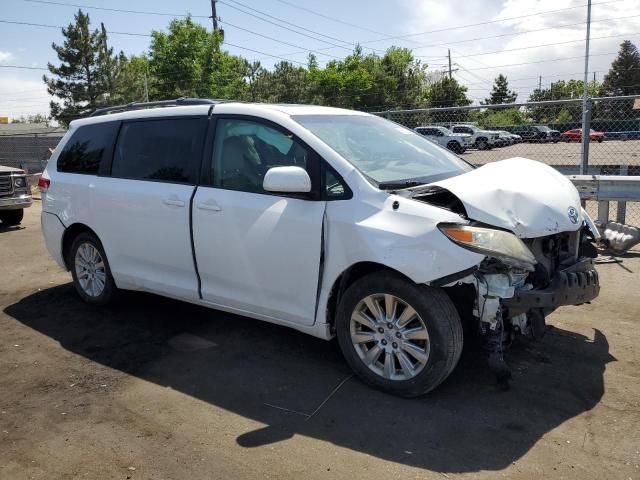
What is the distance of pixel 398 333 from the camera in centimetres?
358

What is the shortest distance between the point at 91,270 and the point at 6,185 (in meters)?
6.45

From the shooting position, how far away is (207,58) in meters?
45.1

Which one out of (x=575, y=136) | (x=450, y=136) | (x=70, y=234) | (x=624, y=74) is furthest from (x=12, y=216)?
(x=624, y=74)

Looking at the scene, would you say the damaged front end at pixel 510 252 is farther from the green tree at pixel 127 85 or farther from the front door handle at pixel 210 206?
the green tree at pixel 127 85

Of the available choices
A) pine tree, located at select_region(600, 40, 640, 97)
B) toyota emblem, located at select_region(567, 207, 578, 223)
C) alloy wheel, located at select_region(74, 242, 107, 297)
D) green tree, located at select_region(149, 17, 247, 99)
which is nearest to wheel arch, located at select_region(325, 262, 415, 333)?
toyota emblem, located at select_region(567, 207, 578, 223)

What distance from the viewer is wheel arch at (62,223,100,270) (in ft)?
17.9

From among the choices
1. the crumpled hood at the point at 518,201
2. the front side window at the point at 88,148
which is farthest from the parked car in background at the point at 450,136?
the crumpled hood at the point at 518,201

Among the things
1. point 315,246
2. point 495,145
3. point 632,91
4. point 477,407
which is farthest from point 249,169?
point 632,91

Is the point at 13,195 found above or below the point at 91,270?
above

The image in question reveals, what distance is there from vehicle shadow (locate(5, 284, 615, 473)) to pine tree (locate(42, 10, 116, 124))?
5138 cm

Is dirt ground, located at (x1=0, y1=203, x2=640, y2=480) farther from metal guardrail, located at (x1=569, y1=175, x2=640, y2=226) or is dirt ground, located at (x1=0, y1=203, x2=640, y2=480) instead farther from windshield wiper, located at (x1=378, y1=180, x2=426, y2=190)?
metal guardrail, located at (x1=569, y1=175, x2=640, y2=226)

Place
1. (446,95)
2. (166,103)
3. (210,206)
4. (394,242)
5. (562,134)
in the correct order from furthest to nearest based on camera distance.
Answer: (446,95)
(562,134)
(166,103)
(210,206)
(394,242)

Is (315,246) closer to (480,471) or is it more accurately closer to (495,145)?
(480,471)

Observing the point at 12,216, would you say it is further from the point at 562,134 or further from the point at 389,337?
the point at 562,134
